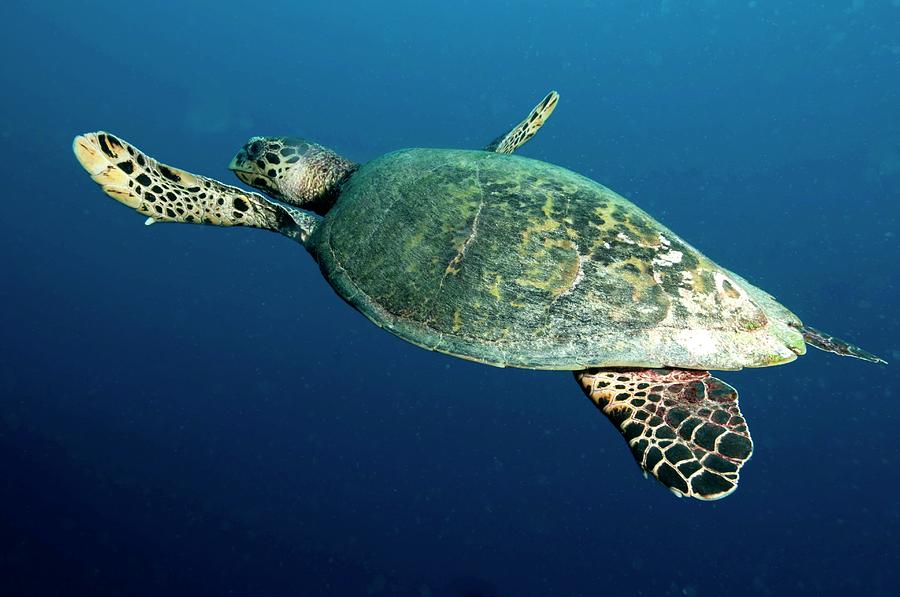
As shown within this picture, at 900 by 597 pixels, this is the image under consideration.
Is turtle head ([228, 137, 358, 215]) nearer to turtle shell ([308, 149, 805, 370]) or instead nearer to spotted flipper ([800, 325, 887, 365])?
turtle shell ([308, 149, 805, 370])

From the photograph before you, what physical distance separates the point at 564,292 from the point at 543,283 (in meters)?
0.13

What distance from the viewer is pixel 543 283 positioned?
2.84m

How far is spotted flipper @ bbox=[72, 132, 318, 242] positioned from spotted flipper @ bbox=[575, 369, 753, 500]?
2.75 meters

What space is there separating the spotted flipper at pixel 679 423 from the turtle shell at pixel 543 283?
0.21 m

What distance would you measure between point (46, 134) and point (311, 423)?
26.8m

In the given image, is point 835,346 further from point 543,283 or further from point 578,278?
point 543,283

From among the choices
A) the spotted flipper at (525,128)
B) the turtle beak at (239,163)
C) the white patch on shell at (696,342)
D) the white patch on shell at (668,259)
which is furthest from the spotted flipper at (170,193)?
the white patch on shell at (696,342)

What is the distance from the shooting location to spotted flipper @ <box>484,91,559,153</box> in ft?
17.2

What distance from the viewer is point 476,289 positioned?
2.95 meters

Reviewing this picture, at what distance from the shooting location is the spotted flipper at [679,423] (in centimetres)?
239

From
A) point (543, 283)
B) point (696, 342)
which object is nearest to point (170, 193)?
point (543, 283)

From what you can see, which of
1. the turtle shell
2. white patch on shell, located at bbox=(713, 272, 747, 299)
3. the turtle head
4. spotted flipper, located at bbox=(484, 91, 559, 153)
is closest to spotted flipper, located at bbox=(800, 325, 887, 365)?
the turtle shell

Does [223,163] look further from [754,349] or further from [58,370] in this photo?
[754,349]

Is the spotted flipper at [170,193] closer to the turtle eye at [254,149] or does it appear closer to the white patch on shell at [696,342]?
the turtle eye at [254,149]
